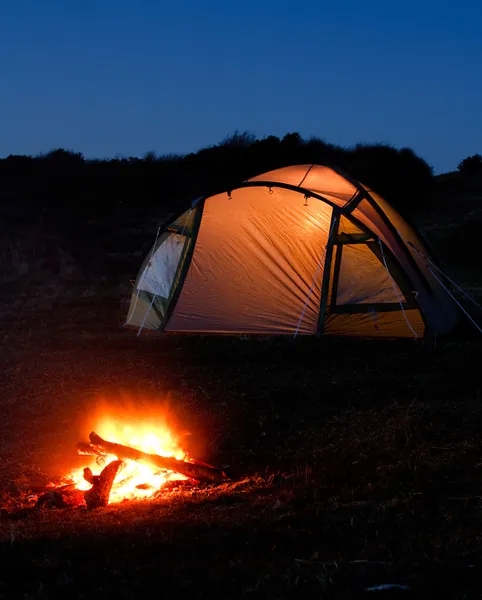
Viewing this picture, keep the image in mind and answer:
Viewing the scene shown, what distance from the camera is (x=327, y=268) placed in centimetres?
1041

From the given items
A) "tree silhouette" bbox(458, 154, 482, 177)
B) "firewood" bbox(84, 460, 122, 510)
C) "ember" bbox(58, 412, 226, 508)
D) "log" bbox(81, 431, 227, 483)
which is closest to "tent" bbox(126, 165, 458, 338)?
"ember" bbox(58, 412, 226, 508)

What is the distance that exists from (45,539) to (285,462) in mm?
2286

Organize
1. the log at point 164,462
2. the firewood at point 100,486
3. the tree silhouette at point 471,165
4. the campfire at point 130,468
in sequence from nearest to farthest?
the firewood at point 100,486 → the campfire at point 130,468 → the log at point 164,462 → the tree silhouette at point 471,165

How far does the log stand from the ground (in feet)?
0.73

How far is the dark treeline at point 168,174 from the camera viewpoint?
28656 millimetres

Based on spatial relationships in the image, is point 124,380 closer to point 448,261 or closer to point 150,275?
point 150,275

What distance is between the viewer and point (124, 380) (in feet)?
27.7

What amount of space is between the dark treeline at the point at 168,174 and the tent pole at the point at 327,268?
53.1 ft

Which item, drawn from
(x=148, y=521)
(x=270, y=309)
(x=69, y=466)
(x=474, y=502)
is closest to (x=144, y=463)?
(x=69, y=466)

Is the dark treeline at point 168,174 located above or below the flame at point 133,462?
above

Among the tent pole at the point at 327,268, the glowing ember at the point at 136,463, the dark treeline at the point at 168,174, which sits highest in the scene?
the dark treeline at the point at 168,174

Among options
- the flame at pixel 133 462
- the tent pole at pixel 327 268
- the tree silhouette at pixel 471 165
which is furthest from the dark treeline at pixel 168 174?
the flame at pixel 133 462

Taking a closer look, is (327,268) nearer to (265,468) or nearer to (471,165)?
(265,468)

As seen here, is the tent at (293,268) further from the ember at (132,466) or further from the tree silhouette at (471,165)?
the tree silhouette at (471,165)
